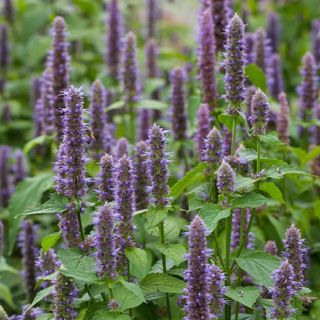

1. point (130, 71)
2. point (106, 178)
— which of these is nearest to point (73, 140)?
point (106, 178)

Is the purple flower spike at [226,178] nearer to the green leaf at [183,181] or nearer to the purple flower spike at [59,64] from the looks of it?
the green leaf at [183,181]

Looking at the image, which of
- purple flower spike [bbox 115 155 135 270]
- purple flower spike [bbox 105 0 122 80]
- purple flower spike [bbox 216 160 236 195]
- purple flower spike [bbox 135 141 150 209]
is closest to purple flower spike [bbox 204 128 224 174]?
purple flower spike [bbox 216 160 236 195]

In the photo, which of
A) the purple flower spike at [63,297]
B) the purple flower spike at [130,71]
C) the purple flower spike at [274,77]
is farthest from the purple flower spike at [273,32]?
the purple flower spike at [63,297]

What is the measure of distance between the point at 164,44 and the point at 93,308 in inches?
314

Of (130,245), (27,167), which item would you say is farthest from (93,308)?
(27,167)

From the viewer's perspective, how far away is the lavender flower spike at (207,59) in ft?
16.0

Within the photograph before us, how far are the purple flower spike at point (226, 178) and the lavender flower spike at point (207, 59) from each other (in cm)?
153

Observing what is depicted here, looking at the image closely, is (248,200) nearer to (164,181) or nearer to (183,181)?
(164,181)

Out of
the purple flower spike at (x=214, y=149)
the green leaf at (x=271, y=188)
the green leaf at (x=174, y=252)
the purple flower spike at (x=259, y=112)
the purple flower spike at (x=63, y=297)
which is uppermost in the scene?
the purple flower spike at (x=259, y=112)

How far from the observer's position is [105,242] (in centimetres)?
321

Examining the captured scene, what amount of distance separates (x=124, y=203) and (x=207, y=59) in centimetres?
170

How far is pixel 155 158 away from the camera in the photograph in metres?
3.46

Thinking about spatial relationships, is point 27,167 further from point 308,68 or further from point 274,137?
point 274,137

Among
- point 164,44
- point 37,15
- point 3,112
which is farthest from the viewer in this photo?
point 164,44
